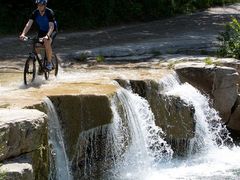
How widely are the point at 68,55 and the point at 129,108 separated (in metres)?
4.51

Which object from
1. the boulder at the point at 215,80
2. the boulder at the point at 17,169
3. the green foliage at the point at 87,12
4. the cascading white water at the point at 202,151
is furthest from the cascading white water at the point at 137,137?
the green foliage at the point at 87,12

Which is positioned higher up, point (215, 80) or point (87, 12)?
point (87, 12)

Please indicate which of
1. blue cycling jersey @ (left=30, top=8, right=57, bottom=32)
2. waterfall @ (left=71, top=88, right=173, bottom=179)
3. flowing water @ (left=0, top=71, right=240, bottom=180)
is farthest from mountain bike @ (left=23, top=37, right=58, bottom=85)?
waterfall @ (left=71, top=88, right=173, bottom=179)

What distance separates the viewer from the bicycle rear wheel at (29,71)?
1078cm

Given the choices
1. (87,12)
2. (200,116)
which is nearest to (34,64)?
(200,116)

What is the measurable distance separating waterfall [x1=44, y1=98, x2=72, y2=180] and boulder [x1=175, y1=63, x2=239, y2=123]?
453cm

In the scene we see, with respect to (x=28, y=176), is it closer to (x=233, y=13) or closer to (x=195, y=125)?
(x=195, y=125)

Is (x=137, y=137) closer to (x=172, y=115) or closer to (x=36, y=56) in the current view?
(x=172, y=115)

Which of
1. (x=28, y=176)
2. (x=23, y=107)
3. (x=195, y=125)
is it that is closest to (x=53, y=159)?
(x=23, y=107)

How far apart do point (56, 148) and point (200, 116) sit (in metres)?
4.34

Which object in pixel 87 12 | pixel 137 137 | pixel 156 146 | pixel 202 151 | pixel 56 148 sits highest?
pixel 87 12

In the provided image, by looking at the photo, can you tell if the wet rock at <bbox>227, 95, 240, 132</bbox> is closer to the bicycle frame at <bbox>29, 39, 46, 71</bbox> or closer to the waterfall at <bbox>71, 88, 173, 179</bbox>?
the waterfall at <bbox>71, 88, 173, 179</bbox>

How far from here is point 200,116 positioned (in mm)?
12398

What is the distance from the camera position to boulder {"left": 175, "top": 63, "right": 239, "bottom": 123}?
42.3 ft
